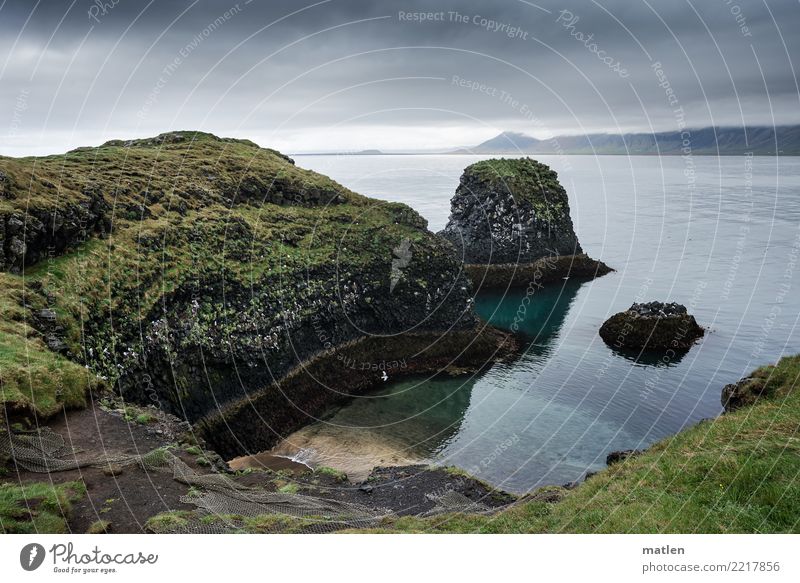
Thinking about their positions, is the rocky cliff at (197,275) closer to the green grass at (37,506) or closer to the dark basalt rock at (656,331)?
the green grass at (37,506)

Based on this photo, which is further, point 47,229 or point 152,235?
point 152,235

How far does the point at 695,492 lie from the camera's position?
16125mm

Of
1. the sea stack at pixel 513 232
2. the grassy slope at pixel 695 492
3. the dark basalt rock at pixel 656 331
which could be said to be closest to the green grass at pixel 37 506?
the grassy slope at pixel 695 492

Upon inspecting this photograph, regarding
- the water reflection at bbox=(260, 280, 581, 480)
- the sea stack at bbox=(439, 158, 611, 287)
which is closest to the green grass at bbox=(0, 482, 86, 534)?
the water reflection at bbox=(260, 280, 581, 480)

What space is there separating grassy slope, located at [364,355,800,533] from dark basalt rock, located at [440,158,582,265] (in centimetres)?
8560

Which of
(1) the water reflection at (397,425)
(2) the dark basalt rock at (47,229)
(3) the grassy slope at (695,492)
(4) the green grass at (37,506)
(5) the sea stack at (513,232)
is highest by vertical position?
(5) the sea stack at (513,232)

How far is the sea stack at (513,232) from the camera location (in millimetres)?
106575

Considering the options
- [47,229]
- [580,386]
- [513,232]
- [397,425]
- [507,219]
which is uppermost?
[507,219]

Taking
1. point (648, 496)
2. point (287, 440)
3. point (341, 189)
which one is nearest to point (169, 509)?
point (648, 496)

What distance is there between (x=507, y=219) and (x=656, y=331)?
46.8m

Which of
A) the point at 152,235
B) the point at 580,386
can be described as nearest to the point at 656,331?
the point at 580,386

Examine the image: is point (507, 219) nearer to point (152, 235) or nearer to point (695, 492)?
point (152, 235)

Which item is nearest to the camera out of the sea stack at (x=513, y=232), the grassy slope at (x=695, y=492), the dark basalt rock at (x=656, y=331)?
the grassy slope at (x=695, y=492)

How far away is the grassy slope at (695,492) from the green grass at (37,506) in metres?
10.9
